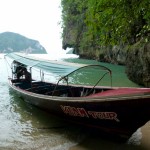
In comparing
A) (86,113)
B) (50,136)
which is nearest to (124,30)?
(86,113)

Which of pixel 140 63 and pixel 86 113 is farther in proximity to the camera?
pixel 140 63

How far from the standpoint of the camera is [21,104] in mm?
12289

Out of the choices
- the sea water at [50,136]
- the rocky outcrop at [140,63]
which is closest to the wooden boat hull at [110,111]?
the sea water at [50,136]

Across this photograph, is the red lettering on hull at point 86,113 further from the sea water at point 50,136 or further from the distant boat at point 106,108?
the sea water at point 50,136

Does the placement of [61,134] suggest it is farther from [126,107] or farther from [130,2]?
[130,2]

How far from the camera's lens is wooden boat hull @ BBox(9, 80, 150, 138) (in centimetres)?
593

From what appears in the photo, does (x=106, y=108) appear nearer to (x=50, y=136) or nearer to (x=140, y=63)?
(x=50, y=136)

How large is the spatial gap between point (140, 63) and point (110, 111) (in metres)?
9.94

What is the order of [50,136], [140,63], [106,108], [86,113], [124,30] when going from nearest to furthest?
[106,108]
[124,30]
[86,113]
[50,136]
[140,63]

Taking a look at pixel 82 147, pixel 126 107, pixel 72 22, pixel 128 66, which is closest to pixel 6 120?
pixel 82 147

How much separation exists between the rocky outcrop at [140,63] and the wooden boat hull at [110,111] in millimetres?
7330

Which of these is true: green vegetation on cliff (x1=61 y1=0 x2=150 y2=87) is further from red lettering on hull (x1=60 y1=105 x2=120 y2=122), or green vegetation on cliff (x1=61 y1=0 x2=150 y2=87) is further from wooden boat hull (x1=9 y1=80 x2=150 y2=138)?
red lettering on hull (x1=60 y1=105 x2=120 y2=122)

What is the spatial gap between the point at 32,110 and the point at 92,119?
4.61 m

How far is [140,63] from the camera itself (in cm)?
1567
